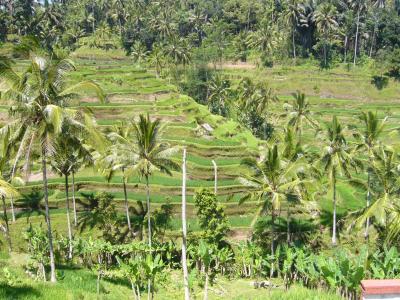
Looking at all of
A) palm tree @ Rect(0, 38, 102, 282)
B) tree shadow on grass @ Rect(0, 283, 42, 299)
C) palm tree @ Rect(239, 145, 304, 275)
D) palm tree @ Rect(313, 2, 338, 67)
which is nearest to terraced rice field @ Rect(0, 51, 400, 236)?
palm tree @ Rect(239, 145, 304, 275)

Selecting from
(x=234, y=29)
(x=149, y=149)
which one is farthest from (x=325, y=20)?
(x=149, y=149)

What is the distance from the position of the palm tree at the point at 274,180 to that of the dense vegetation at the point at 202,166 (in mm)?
121

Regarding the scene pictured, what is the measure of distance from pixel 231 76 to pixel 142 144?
185 ft

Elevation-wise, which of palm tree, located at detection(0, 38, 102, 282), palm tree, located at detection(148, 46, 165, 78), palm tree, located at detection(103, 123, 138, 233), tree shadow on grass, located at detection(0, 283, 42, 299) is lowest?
tree shadow on grass, located at detection(0, 283, 42, 299)

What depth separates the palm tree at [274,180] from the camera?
27.7 metres

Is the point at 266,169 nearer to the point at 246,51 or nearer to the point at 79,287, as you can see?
the point at 79,287

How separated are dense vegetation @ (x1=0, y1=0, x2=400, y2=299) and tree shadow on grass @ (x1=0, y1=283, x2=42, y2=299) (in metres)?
0.09

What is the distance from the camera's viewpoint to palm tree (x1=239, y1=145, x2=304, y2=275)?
27734mm

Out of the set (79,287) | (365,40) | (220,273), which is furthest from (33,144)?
(365,40)

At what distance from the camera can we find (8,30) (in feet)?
279

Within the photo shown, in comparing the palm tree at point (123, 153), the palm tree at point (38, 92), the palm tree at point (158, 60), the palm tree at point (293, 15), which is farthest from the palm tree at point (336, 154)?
the palm tree at point (293, 15)

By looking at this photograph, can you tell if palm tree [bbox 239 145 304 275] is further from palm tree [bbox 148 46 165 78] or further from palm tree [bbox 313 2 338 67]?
palm tree [bbox 313 2 338 67]

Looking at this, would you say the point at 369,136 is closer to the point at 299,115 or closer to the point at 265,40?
the point at 299,115

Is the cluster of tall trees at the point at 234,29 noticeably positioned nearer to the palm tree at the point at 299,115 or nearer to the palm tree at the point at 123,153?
the palm tree at the point at 299,115
